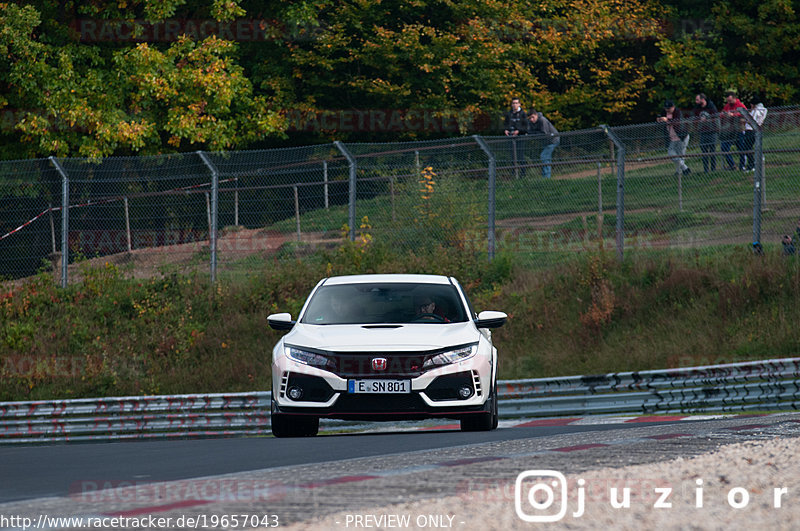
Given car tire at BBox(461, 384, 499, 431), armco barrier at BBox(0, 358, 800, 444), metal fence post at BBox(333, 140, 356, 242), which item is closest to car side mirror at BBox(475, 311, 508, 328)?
car tire at BBox(461, 384, 499, 431)

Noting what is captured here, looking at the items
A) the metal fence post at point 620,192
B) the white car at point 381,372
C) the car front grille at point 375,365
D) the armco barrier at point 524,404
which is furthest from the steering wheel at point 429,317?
the metal fence post at point 620,192

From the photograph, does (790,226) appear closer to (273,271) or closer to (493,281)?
(493,281)

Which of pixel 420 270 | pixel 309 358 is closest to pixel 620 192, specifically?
pixel 420 270

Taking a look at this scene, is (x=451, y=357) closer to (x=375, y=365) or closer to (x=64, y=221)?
(x=375, y=365)

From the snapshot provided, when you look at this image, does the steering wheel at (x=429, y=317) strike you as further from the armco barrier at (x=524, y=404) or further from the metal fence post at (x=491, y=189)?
the metal fence post at (x=491, y=189)

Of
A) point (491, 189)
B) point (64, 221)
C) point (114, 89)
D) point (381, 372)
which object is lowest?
point (64, 221)

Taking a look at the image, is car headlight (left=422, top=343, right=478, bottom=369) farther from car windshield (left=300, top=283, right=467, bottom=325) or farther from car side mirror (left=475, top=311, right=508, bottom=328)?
car windshield (left=300, top=283, right=467, bottom=325)

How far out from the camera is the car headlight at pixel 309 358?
36.0ft

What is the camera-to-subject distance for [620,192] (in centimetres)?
2098

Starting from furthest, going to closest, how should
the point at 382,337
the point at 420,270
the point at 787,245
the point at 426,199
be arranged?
the point at 426,199
the point at 420,270
the point at 787,245
the point at 382,337

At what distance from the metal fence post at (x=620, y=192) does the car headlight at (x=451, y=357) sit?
10272 mm

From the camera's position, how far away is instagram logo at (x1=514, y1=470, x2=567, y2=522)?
5840 mm

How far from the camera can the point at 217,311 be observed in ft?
75.1

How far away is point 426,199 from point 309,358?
11723 mm
